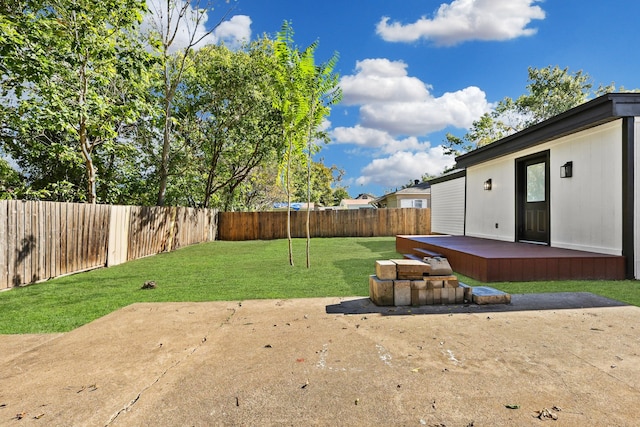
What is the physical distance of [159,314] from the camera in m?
3.48

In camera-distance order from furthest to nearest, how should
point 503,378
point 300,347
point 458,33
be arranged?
point 458,33 → point 300,347 → point 503,378

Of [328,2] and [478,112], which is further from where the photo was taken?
[478,112]

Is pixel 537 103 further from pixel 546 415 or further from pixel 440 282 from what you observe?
pixel 546 415

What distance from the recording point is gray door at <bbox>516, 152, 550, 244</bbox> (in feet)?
22.7

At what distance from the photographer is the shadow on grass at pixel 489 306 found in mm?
3346

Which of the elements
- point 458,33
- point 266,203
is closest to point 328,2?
point 458,33

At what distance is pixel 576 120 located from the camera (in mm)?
5578

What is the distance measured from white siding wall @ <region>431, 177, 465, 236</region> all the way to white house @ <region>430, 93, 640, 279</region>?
44.7 inches

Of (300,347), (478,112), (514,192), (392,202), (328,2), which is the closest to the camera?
(300,347)

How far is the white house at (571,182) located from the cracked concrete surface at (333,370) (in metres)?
2.71

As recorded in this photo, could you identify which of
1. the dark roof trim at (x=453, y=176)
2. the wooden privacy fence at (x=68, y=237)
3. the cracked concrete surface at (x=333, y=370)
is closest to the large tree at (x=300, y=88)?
the cracked concrete surface at (x=333, y=370)

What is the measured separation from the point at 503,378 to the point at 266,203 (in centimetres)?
2402

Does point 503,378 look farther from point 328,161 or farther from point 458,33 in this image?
point 328,161

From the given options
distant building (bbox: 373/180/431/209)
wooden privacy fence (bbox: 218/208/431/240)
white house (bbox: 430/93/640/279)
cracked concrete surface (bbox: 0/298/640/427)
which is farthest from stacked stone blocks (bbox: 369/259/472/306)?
distant building (bbox: 373/180/431/209)
